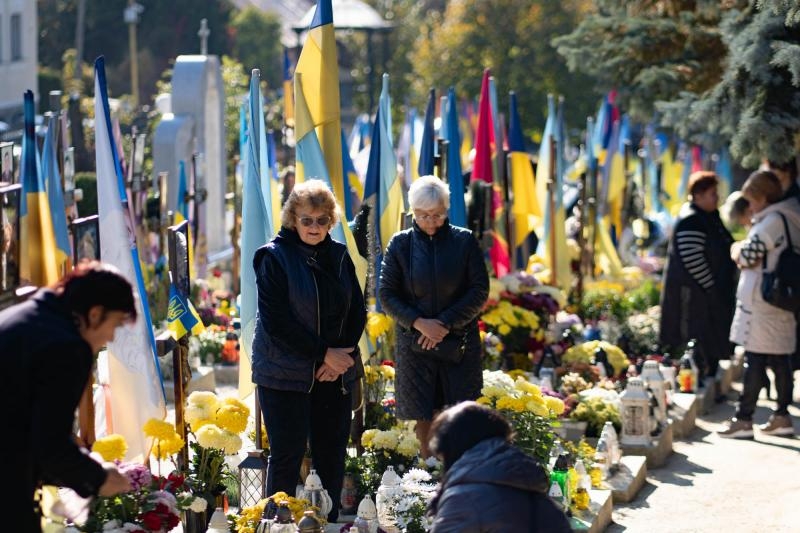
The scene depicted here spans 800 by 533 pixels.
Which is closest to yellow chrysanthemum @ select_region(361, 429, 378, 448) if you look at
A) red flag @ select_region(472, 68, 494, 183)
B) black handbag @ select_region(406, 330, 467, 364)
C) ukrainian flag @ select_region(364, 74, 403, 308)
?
black handbag @ select_region(406, 330, 467, 364)

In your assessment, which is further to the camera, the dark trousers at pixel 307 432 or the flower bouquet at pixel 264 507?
the dark trousers at pixel 307 432

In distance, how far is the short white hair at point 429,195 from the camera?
23.8 feet

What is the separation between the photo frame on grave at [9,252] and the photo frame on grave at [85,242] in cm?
31

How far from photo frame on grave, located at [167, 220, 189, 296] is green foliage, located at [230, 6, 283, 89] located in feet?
142

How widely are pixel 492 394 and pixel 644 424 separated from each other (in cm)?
196

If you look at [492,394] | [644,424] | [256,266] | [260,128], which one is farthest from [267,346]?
[644,424]

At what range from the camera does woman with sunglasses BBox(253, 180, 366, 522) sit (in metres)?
6.39

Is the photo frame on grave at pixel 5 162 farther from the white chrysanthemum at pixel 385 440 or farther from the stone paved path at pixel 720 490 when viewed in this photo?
the stone paved path at pixel 720 490

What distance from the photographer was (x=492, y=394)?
731 centimetres

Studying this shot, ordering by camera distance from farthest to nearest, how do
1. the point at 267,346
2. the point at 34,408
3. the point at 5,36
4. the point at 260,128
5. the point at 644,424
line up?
the point at 5,36, the point at 644,424, the point at 260,128, the point at 267,346, the point at 34,408

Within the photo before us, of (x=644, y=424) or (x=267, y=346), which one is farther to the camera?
(x=644, y=424)

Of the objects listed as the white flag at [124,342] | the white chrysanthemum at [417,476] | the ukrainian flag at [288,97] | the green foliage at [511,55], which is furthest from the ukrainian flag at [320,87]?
the green foliage at [511,55]

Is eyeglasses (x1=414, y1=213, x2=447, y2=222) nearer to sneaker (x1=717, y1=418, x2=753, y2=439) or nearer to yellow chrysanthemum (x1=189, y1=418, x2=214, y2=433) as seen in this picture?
yellow chrysanthemum (x1=189, y1=418, x2=214, y2=433)

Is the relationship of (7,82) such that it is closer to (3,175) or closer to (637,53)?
(637,53)
